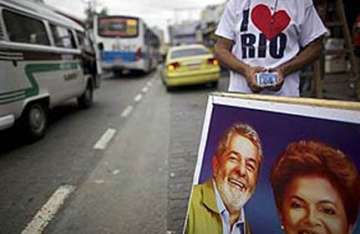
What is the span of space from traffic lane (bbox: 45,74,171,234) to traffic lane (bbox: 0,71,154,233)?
0.29m

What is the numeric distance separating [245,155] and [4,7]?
5.27 m

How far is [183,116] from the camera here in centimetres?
1020

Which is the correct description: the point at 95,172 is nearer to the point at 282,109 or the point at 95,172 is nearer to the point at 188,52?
the point at 282,109

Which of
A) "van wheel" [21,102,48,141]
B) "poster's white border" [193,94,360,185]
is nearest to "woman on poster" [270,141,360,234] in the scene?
"poster's white border" [193,94,360,185]

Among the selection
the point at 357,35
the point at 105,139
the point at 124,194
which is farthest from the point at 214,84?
the point at 124,194

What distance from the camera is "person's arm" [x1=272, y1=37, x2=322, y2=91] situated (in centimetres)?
278

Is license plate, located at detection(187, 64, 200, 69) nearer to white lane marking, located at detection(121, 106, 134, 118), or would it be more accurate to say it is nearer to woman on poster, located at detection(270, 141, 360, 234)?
white lane marking, located at detection(121, 106, 134, 118)

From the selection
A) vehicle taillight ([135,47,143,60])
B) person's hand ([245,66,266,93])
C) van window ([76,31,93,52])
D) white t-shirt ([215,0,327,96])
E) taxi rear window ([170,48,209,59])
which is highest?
white t-shirt ([215,0,327,96])

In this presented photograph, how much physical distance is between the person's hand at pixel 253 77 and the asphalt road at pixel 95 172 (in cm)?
159

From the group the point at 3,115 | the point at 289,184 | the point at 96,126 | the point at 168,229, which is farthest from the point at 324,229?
the point at 96,126

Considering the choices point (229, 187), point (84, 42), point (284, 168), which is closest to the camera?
point (284, 168)

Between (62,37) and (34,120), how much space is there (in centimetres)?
251

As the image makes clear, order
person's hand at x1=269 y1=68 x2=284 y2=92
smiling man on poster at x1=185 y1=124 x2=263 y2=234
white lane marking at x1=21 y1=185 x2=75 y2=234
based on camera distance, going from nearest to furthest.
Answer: smiling man on poster at x1=185 y1=124 x2=263 y2=234, person's hand at x1=269 y1=68 x2=284 y2=92, white lane marking at x1=21 y1=185 x2=75 y2=234

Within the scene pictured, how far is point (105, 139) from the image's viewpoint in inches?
307
